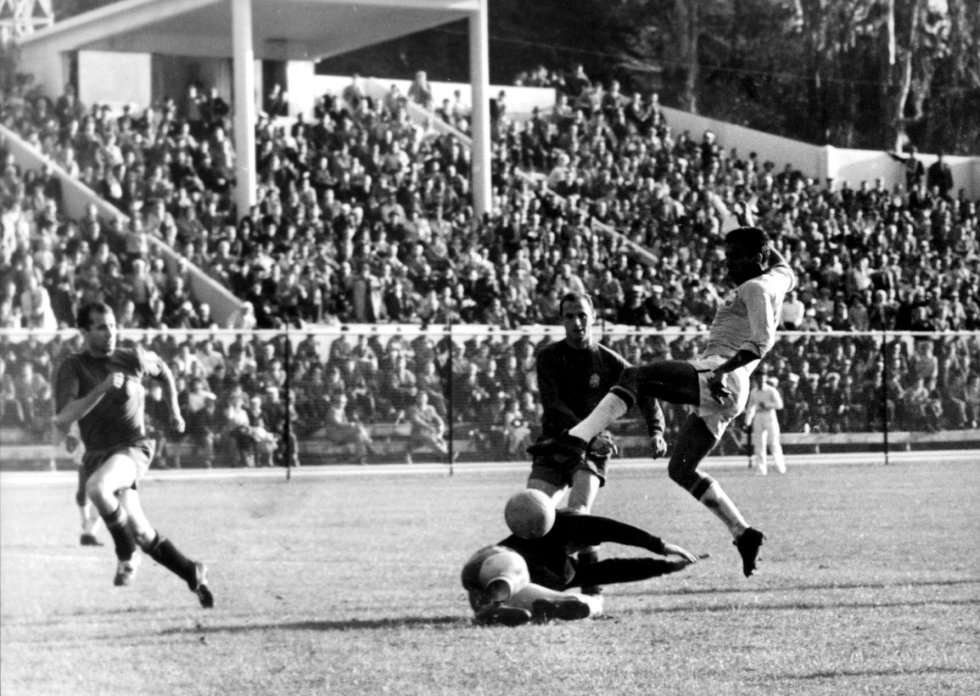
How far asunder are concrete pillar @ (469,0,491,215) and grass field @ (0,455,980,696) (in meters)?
2.48

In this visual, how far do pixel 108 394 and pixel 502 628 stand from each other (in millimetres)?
2789

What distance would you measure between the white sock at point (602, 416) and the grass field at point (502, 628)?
2007 millimetres

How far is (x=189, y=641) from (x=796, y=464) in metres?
4.32

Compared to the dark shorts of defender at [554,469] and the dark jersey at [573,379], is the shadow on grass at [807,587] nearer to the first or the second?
the dark shorts of defender at [554,469]

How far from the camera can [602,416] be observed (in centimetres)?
582

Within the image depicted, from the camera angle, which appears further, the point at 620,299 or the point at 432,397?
the point at 432,397

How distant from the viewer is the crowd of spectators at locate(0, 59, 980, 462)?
23.2 ft

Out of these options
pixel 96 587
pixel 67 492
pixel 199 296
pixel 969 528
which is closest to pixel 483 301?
pixel 96 587

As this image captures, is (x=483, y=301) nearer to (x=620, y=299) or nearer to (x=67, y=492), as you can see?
(x=620, y=299)

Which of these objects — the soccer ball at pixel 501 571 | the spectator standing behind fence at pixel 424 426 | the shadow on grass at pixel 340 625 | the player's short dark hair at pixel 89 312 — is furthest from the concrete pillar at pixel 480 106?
the spectator standing behind fence at pixel 424 426

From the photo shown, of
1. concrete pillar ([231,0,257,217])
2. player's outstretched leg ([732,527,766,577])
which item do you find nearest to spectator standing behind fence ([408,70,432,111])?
concrete pillar ([231,0,257,217])

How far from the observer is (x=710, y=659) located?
859 centimetres

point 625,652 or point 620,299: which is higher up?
point 620,299

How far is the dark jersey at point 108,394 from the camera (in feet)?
29.5
